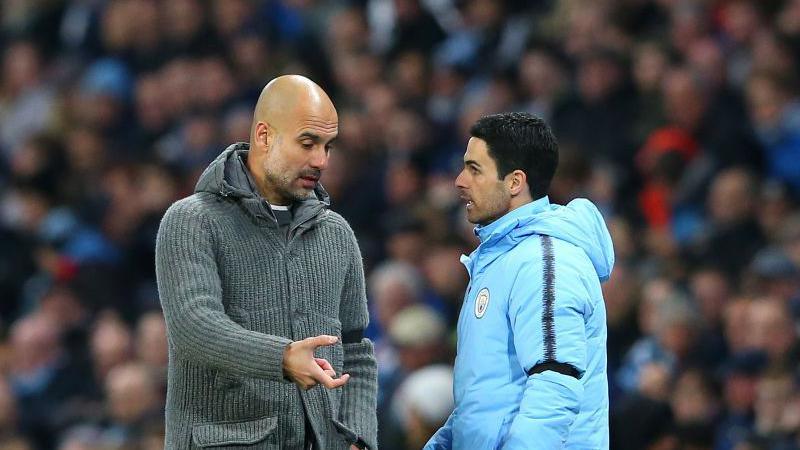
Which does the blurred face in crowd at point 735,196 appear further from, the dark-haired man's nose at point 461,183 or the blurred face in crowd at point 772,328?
the dark-haired man's nose at point 461,183

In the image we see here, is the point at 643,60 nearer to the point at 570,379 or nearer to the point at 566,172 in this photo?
the point at 566,172

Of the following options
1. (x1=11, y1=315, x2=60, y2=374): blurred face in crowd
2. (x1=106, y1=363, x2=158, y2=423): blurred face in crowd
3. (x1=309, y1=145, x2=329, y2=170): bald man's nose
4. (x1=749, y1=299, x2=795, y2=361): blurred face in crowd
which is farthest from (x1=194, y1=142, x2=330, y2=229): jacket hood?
(x1=11, y1=315, x2=60, y2=374): blurred face in crowd

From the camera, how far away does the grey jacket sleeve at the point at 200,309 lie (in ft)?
12.9

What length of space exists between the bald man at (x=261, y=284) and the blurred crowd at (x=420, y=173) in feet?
7.13

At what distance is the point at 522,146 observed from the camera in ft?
14.1

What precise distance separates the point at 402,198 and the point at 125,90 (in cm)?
337

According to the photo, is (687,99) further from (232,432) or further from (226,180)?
(232,432)

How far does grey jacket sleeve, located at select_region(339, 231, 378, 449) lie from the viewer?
4.38 metres

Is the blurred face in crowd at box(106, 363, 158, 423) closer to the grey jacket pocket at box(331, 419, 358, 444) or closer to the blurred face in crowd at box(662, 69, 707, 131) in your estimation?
the blurred face in crowd at box(662, 69, 707, 131)

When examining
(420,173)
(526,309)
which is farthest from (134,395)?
(526,309)

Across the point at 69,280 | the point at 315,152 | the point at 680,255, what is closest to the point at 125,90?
the point at 69,280

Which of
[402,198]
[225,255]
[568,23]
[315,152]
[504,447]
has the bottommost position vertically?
[504,447]

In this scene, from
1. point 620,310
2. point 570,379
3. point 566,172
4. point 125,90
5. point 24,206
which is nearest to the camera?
point 570,379

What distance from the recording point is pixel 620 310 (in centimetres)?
744
